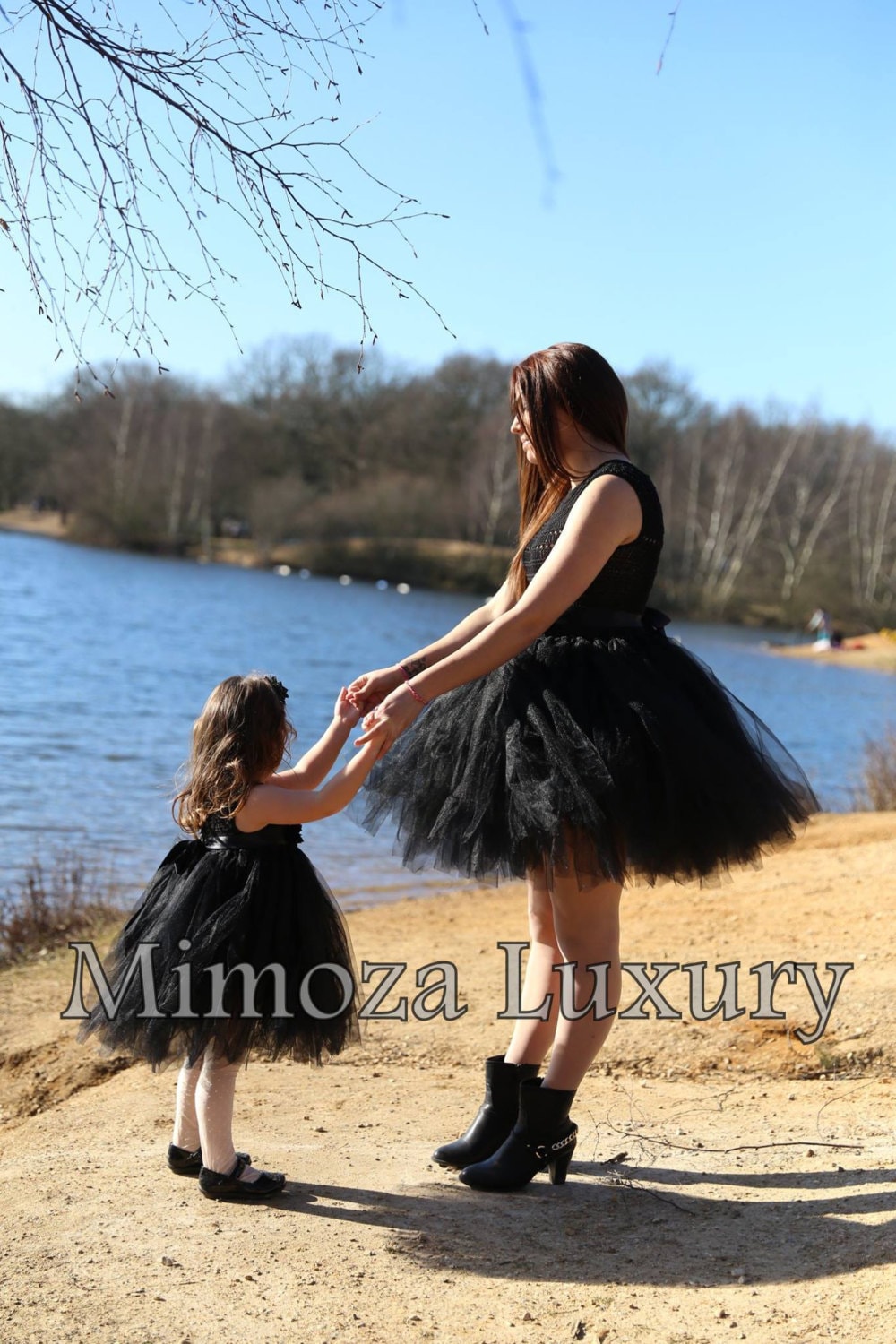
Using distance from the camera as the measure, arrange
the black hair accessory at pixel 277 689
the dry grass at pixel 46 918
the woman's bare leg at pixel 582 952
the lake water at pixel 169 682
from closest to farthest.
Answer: the woman's bare leg at pixel 582 952 < the black hair accessory at pixel 277 689 < the dry grass at pixel 46 918 < the lake water at pixel 169 682

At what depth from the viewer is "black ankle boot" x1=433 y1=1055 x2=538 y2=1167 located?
3.38 m

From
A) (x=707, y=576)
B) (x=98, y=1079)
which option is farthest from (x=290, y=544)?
(x=98, y=1079)

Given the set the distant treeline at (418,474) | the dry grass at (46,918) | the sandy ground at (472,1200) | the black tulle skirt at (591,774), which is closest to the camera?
the sandy ground at (472,1200)

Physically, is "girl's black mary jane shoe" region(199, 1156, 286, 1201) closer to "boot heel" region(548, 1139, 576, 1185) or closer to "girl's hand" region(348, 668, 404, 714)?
"boot heel" region(548, 1139, 576, 1185)

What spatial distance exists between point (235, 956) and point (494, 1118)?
857mm

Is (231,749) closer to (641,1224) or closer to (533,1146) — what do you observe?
(533,1146)

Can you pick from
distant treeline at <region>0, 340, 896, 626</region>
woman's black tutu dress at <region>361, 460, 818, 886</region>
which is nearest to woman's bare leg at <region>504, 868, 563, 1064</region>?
woman's black tutu dress at <region>361, 460, 818, 886</region>

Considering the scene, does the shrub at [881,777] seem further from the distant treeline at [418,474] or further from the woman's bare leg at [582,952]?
the distant treeline at [418,474]

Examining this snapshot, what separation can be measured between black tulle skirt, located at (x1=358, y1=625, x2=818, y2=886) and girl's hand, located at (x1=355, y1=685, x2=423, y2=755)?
0.19m

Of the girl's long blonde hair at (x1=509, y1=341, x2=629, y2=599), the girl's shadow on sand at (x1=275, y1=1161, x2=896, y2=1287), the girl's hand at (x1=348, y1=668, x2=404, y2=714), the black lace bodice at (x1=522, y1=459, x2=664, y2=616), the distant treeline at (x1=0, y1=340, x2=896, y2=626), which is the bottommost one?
the girl's shadow on sand at (x1=275, y1=1161, x2=896, y2=1287)

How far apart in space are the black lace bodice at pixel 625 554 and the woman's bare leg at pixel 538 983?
0.74m

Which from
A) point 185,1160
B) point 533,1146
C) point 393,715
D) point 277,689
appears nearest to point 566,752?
point 393,715

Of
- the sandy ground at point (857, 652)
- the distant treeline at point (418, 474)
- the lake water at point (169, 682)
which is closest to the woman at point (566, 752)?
the lake water at point (169, 682)

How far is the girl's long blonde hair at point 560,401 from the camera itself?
10.7 feet
